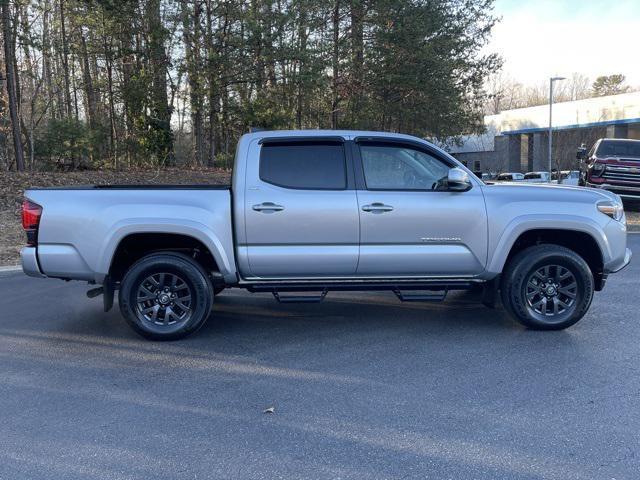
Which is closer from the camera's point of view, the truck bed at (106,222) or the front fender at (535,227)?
the truck bed at (106,222)

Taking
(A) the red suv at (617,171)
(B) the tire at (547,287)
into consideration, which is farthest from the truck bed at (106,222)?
(A) the red suv at (617,171)

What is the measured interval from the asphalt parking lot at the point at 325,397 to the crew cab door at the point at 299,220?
0.75m

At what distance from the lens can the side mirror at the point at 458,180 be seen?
549 centimetres

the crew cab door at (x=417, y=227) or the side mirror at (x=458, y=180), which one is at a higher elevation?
the side mirror at (x=458, y=180)

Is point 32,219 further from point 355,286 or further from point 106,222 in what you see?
point 355,286

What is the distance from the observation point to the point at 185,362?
16.7 ft

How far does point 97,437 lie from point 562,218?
4.59 meters

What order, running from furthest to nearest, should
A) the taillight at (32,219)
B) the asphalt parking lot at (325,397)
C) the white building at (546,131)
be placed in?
the white building at (546,131)
the taillight at (32,219)
the asphalt parking lot at (325,397)

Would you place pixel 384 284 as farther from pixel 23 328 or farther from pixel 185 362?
pixel 23 328

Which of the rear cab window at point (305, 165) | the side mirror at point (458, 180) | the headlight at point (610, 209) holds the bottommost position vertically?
the headlight at point (610, 209)

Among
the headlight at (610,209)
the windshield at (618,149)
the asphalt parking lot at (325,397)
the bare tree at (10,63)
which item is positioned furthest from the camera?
the bare tree at (10,63)

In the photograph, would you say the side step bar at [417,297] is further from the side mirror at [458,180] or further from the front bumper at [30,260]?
the front bumper at [30,260]

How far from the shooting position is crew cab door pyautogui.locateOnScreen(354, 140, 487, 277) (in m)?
5.65

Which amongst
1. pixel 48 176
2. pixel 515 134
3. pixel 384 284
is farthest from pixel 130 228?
pixel 515 134
